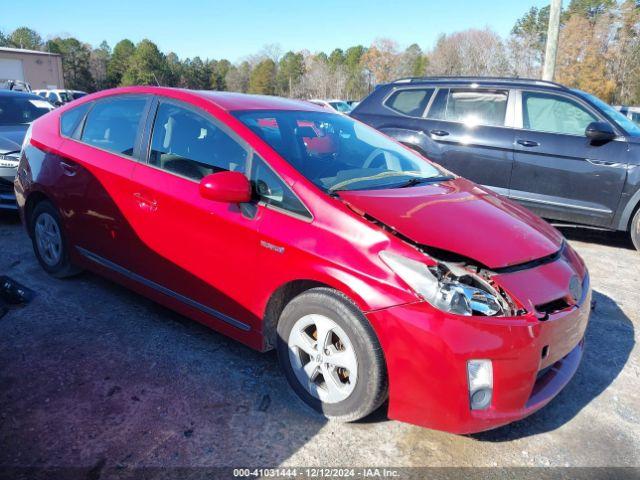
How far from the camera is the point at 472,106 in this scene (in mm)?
6496

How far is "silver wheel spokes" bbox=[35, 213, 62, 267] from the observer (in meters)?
4.30

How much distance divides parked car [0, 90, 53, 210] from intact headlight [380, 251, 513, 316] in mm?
5296

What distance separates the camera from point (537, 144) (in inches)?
236

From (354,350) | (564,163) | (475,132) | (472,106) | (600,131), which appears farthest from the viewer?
(472,106)

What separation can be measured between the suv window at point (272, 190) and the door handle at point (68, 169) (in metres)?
1.79

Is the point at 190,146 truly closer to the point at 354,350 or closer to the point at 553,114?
the point at 354,350

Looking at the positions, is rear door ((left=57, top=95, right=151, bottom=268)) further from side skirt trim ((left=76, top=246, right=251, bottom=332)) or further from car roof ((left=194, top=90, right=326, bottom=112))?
car roof ((left=194, top=90, right=326, bottom=112))

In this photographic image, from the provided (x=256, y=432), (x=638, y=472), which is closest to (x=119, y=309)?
(x=256, y=432)

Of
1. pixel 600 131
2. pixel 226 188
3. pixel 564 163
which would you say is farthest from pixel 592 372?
pixel 600 131

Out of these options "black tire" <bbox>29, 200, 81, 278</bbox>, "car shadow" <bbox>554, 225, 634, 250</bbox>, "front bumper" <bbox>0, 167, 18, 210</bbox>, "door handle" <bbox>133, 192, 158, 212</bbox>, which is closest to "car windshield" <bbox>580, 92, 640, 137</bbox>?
"car shadow" <bbox>554, 225, 634, 250</bbox>

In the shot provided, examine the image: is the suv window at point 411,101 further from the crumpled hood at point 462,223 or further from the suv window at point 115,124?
the suv window at point 115,124

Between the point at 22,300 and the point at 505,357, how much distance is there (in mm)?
3519

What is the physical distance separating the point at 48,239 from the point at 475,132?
4.82 metres

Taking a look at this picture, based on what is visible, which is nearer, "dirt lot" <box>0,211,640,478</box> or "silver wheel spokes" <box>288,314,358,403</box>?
"dirt lot" <box>0,211,640,478</box>
